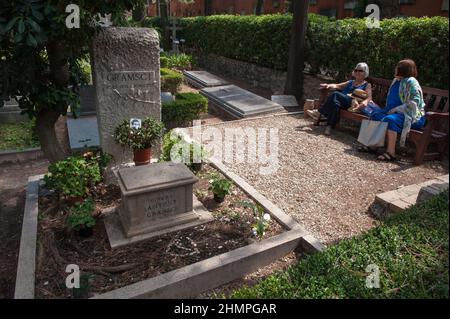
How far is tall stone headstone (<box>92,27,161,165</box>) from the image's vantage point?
409 cm

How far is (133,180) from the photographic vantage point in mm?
3371

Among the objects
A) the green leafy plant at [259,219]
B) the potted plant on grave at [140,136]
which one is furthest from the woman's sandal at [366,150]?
the potted plant on grave at [140,136]

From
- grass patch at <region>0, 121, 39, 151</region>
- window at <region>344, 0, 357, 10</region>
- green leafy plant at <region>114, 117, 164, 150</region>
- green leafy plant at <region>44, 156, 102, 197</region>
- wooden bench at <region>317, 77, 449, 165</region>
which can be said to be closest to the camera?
green leafy plant at <region>44, 156, 102, 197</region>

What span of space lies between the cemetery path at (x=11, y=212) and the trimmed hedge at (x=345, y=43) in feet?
21.4

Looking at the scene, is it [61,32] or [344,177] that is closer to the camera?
[61,32]

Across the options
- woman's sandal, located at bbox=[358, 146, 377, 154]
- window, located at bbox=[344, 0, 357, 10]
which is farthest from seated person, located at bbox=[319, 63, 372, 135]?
window, located at bbox=[344, 0, 357, 10]

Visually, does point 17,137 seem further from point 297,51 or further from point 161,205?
point 297,51

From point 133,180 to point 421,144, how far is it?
4.46 m

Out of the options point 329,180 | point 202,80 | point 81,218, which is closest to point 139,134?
point 81,218

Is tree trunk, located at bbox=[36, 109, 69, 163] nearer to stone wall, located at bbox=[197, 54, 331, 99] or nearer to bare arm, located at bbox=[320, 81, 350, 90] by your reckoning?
bare arm, located at bbox=[320, 81, 350, 90]

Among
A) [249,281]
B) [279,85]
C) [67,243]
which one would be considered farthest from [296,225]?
[279,85]

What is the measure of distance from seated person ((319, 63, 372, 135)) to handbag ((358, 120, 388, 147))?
32.7 inches

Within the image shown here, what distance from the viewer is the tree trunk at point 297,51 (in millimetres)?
8688
